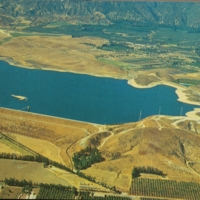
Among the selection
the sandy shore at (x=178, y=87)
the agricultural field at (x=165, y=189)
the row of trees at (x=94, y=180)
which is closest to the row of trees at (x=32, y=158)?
the row of trees at (x=94, y=180)

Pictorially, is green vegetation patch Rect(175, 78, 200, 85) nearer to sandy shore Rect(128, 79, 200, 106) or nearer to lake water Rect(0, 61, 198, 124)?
sandy shore Rect(128, 79, 200, 106)

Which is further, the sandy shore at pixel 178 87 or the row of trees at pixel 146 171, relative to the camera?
the sandy shore at pixel 178 87

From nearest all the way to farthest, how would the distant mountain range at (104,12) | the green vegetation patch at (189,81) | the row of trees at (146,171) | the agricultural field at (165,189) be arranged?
the agricultural field at (165,189)
the row of trees at (146,171)
the green vegetation patch at (189,81)
the distant mountain range at (104,12)

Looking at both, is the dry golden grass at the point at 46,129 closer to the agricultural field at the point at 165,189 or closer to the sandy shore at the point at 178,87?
the agricultural field at the point at 165,189

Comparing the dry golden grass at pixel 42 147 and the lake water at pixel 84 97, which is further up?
the lake water at pixel 84 97

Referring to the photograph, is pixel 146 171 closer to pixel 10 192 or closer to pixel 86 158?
pixel 86 158

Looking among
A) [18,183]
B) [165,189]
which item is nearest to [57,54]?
[18,183]

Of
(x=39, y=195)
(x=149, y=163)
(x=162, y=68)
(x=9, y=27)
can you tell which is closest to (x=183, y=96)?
(x=162, y=68)
